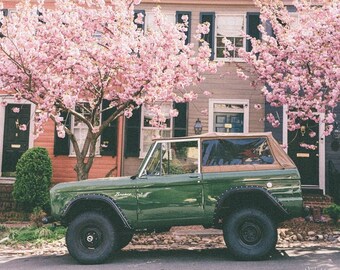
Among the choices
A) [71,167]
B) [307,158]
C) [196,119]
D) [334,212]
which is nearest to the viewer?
[334,212]

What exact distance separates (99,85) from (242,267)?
573 centimetres

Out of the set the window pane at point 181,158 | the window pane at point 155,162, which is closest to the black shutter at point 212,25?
the window pane at point 181,158

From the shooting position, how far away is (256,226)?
679 cm

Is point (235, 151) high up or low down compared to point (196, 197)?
up

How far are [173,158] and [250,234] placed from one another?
186 centimetres

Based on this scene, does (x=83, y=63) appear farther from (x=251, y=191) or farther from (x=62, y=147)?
(x=62, y=147)

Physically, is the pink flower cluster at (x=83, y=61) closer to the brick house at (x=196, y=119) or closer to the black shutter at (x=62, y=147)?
the brick house at (x=196, y=119)

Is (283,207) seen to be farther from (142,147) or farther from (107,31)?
(142,147)

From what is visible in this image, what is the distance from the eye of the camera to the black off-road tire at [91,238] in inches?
271

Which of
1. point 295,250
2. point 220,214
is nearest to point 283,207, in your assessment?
point 220,214

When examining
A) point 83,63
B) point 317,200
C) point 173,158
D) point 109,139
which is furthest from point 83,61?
point 317,200

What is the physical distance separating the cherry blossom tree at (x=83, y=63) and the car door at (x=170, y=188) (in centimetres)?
295

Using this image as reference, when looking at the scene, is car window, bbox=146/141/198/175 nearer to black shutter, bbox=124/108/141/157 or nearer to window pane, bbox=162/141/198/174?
window pane, bbox=162/141/198/174

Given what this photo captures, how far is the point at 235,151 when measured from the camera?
710 cm
